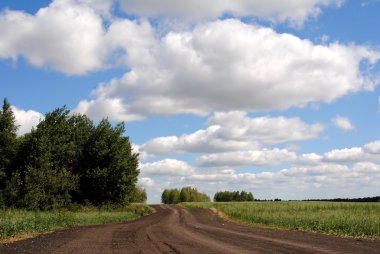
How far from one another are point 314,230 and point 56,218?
19.1 m

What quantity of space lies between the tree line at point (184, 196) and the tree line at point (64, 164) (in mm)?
112940

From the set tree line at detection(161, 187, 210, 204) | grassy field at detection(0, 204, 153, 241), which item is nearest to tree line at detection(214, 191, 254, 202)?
tree line at detection(161, 187, 210, 204)

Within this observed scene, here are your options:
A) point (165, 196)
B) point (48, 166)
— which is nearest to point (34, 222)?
point (48, 166)

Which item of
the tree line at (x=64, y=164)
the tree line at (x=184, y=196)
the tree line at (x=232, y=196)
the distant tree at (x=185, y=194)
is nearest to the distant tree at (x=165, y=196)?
the tree line at (x=184, y=196)

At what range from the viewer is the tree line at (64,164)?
1897 inches

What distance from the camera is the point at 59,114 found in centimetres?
5678

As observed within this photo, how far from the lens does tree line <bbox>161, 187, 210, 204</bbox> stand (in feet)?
574

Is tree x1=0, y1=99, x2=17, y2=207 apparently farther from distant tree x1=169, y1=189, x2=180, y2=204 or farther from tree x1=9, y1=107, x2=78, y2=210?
distant tree x1=169, y1=189, x2=180, y2=204

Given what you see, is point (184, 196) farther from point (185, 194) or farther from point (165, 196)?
point (165, 196)

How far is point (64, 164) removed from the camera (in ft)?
192

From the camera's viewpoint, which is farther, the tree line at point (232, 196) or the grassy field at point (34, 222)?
the tree line at point (232, 196)

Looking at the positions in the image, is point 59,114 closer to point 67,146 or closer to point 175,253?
point 67,146

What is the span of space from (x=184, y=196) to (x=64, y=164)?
120 m

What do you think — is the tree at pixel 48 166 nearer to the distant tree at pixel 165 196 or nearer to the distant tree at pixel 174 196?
the distant tree at pixel 174 196
